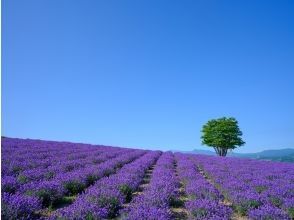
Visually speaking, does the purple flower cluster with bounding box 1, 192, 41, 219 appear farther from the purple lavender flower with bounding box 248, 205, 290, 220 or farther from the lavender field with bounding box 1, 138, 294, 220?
the purple lavender flower with bounding box 248, 205, 290, 220

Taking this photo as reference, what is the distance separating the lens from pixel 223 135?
42250mm

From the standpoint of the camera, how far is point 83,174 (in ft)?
32.4

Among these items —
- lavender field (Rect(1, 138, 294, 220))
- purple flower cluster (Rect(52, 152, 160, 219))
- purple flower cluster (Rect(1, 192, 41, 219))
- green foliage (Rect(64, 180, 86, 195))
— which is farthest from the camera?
green foliage (Rect(64, 180, 86, 195))

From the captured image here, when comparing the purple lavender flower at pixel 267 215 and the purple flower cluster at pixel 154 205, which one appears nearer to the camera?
the purple flower cluster at pixel 154 205

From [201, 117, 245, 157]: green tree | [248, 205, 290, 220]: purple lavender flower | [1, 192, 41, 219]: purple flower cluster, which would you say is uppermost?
[201, 117, 245, 157]: green tree

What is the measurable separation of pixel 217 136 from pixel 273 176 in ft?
95.7

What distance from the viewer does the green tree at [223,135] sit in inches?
1662

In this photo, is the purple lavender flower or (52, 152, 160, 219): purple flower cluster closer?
(52, 152, 160, 219): purple flower cluster

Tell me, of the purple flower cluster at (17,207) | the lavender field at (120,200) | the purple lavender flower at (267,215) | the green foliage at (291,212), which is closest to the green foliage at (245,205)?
the lavender field at (120,200)

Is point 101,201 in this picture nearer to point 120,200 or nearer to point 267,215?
point 120,200

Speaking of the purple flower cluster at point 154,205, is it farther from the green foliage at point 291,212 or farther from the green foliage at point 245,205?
the green foliage at point 291,212

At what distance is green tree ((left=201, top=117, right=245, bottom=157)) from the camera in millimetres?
42219

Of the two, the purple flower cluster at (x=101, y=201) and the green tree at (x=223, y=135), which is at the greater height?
the green tree at (x=223, y=135)

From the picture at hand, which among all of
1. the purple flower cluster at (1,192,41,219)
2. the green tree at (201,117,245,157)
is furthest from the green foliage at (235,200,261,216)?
the green tree at (201,117,245,157)
